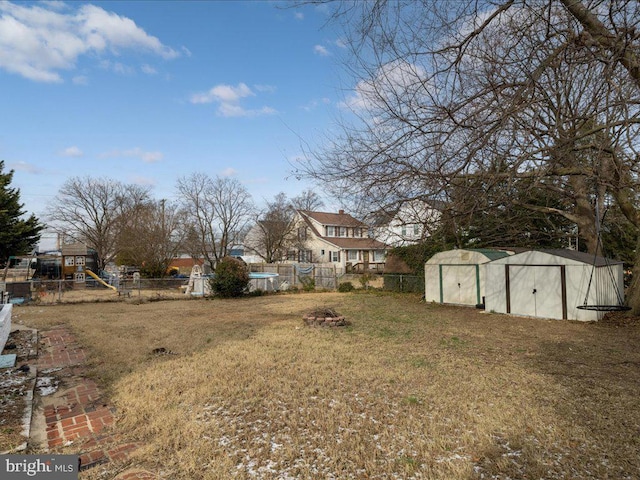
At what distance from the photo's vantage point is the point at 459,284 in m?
14.7

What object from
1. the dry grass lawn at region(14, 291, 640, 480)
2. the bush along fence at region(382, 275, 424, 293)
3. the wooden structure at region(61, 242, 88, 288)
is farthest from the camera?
the wooden structure at region(61, 242, 88, 288)

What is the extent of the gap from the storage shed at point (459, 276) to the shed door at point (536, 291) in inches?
71.0

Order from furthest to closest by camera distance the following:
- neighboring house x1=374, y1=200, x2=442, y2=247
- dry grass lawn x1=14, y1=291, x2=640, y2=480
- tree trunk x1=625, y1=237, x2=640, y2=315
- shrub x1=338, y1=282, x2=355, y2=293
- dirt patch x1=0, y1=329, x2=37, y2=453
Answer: shrub x1=338, y1=282, x2=355, y2=293
tree trunk x1=625, y1=237, x2=640, y2=315
neighboring house x1=374, y1=200, x2=442, y2=247
dirt patch x1=0, y1=329, x2=37, y2=453
dry grass lawn x1=14, y1=291, x2=640, y2=480

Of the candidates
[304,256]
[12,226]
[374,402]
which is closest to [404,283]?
[374,402]

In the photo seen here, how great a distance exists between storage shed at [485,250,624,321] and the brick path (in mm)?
11238

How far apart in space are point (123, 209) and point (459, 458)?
35.6m

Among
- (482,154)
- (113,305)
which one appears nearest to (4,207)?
(113,305)

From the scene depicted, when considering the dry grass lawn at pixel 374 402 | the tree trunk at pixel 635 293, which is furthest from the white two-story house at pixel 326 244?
the dry grass lawn at pixel 374 402

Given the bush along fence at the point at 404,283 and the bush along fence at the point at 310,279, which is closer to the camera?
the bush along fence at the point at 404,283

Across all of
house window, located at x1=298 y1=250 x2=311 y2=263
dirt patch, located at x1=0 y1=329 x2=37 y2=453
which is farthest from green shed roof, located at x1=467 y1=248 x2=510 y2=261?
house window, located at x1=298 y1=250 x2=311 y2=263

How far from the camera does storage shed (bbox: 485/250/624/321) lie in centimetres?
1062

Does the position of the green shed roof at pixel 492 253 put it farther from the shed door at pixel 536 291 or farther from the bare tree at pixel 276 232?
the bare tree at pixel 276 232

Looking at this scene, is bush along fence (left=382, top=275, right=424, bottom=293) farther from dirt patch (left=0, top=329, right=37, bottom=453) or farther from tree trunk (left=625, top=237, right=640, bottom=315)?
dirt patch (left=0, top=329, right=37, bottom=453)

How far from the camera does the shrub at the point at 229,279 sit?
17.8 metres
